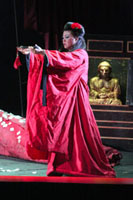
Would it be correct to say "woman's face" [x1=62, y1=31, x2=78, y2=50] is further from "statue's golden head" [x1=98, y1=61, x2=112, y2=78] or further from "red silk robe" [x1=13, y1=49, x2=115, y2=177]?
"statue's golden head" [x1=98, y1=61, x2=112, y2=78]

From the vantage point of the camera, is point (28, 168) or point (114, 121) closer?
point (28, 168)

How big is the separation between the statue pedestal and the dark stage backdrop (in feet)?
3.13

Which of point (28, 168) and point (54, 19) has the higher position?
point (54, 19)

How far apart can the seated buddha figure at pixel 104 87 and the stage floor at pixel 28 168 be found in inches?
41.9

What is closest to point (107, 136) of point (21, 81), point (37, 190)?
point (21, 81)

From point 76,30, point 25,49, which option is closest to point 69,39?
point 76,30

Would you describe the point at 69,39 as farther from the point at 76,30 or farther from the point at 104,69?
the point at 104,69

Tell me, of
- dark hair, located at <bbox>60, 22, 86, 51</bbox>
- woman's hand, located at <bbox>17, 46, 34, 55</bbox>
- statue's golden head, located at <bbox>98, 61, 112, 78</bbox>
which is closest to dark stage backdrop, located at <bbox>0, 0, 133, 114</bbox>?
statue's golden head, located at <bbox>98, 61, 112, 78</bbox>

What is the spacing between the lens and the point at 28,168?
3.10m

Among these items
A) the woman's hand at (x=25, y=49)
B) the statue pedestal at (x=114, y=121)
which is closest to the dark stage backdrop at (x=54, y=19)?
the statue pedestal at (x=114, y=121)

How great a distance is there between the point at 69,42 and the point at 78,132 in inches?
28.1

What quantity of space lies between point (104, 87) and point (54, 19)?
112 cm

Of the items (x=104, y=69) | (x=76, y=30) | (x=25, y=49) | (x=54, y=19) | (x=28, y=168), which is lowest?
(x=28, y=168)

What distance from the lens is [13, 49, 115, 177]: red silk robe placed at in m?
2.54
